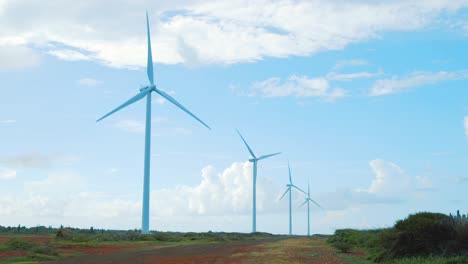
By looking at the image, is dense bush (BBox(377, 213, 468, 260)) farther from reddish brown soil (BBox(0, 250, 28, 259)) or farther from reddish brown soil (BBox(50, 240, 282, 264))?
reddish brown soil (BBox(0, 250, 28, 259))

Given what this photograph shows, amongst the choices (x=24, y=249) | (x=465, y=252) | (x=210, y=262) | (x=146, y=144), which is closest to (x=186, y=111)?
(x=146, y=144)

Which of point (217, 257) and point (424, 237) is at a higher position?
point (424, 237)

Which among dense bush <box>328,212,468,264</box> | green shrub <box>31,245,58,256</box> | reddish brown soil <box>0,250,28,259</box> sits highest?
dense bush <box>328,212,468,264</box>

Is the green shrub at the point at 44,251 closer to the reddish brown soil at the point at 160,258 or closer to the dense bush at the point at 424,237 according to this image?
the reddish brown soil at the point at 160,258

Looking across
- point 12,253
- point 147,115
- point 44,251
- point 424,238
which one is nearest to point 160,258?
point 44,251

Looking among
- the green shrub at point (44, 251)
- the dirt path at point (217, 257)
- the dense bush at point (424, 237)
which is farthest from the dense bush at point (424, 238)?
the green shrub at point (44, 251)

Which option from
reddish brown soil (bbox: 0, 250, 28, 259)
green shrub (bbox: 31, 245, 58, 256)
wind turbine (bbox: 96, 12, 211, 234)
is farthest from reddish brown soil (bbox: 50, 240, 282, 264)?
wind turbine (bbox: 96, 12, 211, 234)

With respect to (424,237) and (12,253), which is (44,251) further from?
(424,237)

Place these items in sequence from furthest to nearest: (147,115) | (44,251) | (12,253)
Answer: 1. (147,115)
2. (12,253)
3. (44,251)

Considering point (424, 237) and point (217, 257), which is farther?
point (217, 257)

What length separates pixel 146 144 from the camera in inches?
3031

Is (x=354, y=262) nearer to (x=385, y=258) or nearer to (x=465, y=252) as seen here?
(x=385, y=258)

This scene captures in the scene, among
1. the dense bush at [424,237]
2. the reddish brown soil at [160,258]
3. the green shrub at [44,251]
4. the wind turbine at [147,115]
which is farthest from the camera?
the wind turbine at [147,115]

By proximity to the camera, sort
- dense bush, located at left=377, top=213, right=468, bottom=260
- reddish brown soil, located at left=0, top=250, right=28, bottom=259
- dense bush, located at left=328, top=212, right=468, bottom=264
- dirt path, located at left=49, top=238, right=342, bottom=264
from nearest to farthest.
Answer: dense bush, located at left=328, top=212, right=468, bottom=264
dense bush, located at left=377, top=213, right=468, bottom=260
dirt path, located at left=49, top=238, right=342, bottom=264
reddish brown soil, located at left=0, top=250, right=28, bottom=259
